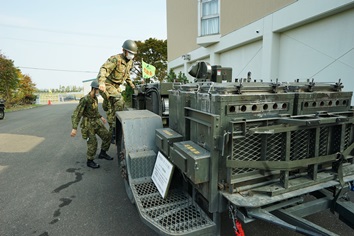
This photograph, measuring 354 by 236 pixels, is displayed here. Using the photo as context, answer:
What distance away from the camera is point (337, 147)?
2164mm

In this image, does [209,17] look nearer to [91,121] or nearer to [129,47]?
[129,47]

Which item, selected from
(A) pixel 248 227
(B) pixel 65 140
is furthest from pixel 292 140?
(B) pixel 65 140

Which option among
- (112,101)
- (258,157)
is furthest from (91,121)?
(258,157)

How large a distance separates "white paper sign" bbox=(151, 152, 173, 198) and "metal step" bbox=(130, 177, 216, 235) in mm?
85

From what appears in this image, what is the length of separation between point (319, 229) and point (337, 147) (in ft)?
2.93

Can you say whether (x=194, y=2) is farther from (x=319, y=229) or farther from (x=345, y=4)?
(x=319, y=229)

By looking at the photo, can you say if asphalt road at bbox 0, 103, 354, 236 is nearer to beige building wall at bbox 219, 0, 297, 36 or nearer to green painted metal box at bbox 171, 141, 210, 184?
green painted metal box at bbox 171, 141, 210, 184

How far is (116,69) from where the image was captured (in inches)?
185

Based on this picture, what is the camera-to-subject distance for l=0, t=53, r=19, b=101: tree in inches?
802

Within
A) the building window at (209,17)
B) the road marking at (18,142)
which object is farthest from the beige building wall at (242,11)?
the road marking at (18,142)

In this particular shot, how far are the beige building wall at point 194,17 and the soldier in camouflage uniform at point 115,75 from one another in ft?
16.4

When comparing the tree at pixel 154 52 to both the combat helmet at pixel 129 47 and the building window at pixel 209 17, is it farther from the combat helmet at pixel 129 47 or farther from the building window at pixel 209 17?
the combat helmet at pixel 129 47

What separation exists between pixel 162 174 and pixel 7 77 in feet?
80.2

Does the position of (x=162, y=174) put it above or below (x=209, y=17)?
below
